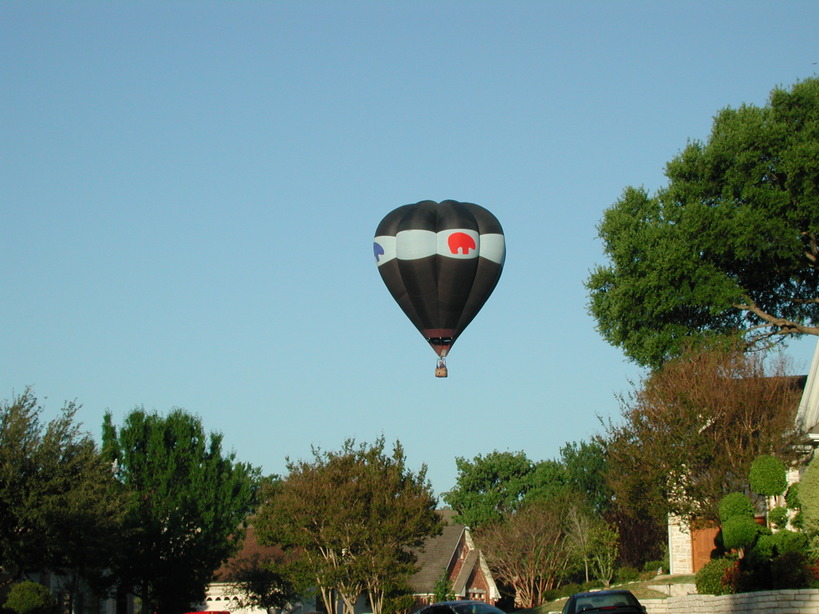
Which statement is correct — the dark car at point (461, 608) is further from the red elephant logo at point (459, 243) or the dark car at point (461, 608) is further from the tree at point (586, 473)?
the tree at point (586, 473)

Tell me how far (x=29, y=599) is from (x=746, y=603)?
18.9 meters

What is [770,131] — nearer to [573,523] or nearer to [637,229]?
[637,229]

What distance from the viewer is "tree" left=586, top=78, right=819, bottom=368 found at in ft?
132

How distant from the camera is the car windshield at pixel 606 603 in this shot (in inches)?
821

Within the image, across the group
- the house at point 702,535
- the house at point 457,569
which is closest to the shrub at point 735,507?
the house at point 702,535

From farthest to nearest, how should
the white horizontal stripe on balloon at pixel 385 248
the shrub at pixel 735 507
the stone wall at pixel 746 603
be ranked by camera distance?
1. the white horizontal stripe on balloon at pixel 385 248
2. the shrub at pixel 735 507
3. the stone wall at pixel 746 603

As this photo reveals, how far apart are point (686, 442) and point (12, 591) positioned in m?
20.0

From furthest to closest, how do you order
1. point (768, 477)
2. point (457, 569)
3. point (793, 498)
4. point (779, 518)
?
point (457, 569), point (793, 498), point (768, 477), point (779, 518)

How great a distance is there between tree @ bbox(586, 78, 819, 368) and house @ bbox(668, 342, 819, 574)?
4764 millimetres

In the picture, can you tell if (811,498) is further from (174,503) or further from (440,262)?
(174,503)

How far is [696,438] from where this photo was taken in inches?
1248

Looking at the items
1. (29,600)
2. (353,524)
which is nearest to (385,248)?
(353,524)

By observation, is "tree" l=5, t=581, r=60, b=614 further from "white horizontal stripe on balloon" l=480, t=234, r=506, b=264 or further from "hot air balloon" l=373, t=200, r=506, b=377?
"white horizontal stripe on balloon" l=480, t=234, r=506, b=264

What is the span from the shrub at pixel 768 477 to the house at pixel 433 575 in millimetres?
26618
